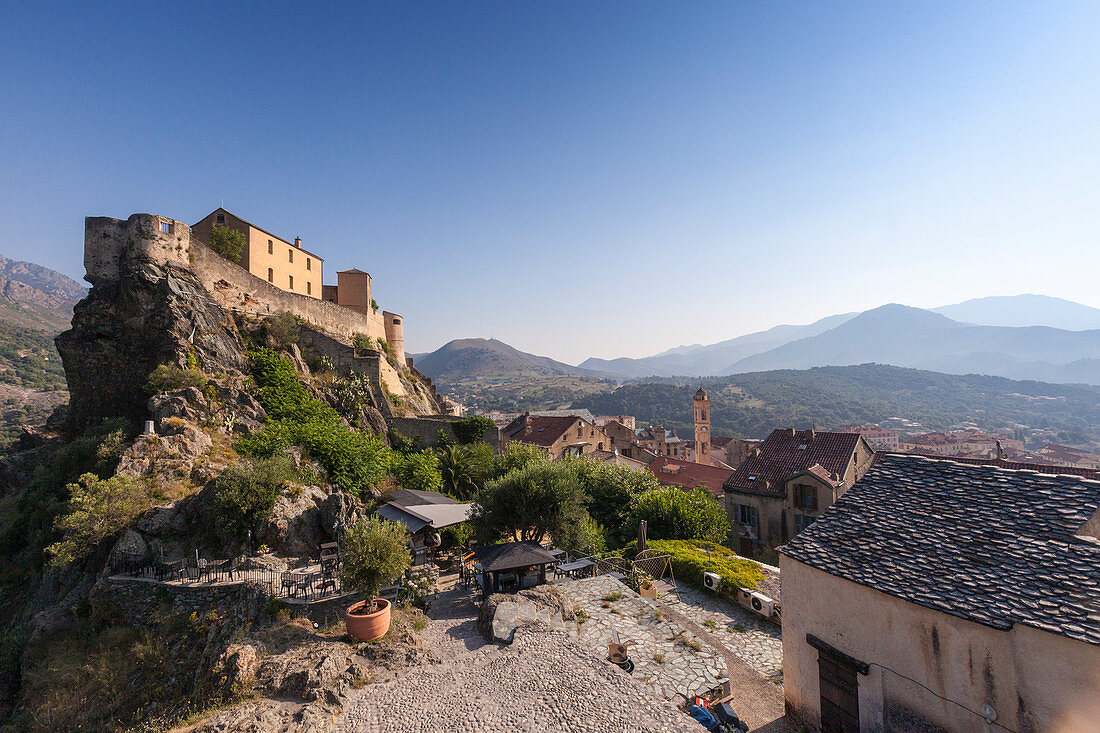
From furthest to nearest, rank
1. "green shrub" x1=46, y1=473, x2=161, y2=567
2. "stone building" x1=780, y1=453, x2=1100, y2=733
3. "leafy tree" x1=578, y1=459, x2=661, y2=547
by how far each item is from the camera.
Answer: "leafy tree" x1=578, y1=459, x2=661, y2=547, "green shrub" x1=46, y1=473, x2=161, y2=567, "stone building" x1=780, y1=453, x2=1100, y2=733

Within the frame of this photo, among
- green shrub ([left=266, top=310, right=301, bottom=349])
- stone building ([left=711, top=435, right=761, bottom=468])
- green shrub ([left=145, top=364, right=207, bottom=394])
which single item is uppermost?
green shrub ([left=266, top=310, right=301, bottom=349])

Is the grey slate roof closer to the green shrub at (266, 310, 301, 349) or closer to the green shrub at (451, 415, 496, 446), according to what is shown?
the green shrub at (451, 415, 496, 446)

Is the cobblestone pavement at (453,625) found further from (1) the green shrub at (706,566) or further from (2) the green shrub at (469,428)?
(2) the green shrub at (469,428)

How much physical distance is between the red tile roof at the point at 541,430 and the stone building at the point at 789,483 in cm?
2192

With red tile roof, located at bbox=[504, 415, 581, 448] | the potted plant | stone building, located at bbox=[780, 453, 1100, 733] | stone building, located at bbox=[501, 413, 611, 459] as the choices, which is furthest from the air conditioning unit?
red tile roof, located at bbox=[504, 415, 581, 448]

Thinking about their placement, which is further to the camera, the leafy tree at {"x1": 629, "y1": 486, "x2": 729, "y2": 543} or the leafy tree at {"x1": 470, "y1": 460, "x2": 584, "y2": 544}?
the leafy tree at {"x1": 629, "y1": 486, "x2": 729, "y2": 543}

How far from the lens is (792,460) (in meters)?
28.7

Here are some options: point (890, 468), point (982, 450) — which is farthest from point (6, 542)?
point (982, 450)

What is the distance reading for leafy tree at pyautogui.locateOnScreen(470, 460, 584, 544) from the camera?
67.3ft

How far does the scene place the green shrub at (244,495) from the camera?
639 inches

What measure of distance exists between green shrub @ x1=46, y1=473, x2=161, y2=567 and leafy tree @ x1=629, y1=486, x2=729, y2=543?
74.2 ft

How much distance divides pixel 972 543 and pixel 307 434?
1007 inches

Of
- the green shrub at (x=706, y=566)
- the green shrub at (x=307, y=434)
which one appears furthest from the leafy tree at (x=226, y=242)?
A: the green shrub at (x=706, y=566)

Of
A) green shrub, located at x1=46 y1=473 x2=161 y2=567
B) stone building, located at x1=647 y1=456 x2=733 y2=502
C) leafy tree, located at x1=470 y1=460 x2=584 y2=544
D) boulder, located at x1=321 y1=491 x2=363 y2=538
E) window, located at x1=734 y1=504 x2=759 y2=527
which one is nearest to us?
green shrub, located at x1=46 y1=473 x2=161 y2=567
